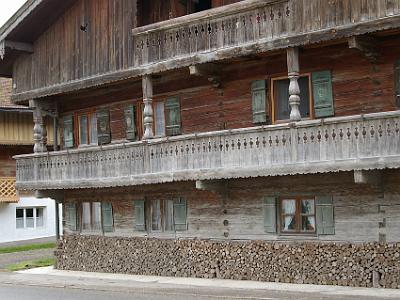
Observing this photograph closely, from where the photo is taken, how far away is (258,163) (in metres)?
19.0

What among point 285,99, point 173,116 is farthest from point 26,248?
point 285,99

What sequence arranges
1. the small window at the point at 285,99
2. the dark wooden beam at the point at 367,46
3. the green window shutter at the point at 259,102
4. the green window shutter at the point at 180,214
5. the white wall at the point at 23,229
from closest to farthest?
the dark wooden beam at the point at 367,46
the small window at the point at 285,99
the green window shutter at the point at 259,102
the green window shutter at the point at 180,214
the white wall at the point at 23,229

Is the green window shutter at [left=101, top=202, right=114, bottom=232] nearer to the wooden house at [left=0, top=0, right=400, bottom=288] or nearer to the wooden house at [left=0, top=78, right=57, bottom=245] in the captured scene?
the wooden house at [left=0, top=0, right=400, bottom=288]

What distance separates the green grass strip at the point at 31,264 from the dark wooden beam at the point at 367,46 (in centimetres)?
1603

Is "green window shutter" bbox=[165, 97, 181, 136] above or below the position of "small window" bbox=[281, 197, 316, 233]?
above

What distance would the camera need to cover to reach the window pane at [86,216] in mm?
26625

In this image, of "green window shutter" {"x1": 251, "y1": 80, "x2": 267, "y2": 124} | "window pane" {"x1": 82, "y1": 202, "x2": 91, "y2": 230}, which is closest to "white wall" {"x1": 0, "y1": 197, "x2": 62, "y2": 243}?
"window pane" {"x1": 82, "y1": 202, "x2": 91, "y2": 230}

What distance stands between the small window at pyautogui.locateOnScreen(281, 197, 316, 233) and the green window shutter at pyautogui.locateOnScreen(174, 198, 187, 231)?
383 cm

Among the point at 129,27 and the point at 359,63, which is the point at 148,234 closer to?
the point at 129,27

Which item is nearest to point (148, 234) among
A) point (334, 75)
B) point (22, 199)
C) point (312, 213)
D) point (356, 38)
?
point (312, 213)

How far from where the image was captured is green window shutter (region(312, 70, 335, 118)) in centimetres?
1952

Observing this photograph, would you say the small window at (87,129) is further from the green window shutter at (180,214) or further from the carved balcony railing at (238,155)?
the green window shutter at (180,214)

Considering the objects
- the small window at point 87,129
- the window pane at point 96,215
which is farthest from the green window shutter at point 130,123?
the window pane at point 96,215

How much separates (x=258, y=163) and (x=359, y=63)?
12.9ft
